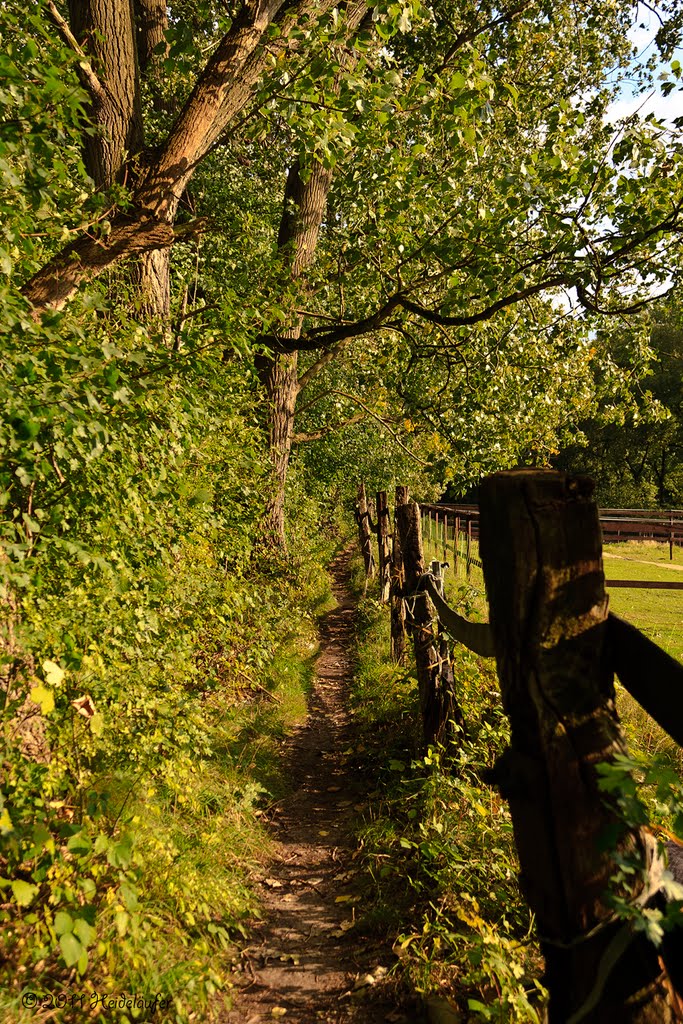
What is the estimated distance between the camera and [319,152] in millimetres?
6734

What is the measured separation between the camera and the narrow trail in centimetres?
360

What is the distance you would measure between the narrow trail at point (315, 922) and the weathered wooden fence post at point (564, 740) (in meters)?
2.21

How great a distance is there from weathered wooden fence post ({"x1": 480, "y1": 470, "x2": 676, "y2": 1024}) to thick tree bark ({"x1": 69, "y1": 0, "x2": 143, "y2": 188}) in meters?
5.53

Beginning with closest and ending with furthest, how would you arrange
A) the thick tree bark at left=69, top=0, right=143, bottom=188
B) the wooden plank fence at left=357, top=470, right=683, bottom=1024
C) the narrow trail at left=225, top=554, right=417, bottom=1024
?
the wooden plank fence at left=357, top=470, right=683, bottom=1024, the narrow trail at left=225, top=554, right=417, bottom=1024, the thick tree bark at left=69, top=0, right=143, bottom=188

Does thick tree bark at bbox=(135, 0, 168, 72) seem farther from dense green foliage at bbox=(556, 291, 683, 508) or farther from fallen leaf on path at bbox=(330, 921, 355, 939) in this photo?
dense green foliage at bbox=(556, 291, 683, 508)

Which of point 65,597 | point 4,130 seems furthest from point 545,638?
point 4,130

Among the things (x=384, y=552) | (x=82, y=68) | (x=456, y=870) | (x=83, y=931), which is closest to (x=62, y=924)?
(x=83, y=931)

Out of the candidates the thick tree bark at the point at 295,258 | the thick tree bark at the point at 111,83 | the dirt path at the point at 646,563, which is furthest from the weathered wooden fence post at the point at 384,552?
the dirt path at the point at 646,563

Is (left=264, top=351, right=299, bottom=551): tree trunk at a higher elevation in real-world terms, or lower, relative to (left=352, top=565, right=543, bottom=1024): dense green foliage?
higher

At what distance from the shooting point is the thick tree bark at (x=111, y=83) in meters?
5.92

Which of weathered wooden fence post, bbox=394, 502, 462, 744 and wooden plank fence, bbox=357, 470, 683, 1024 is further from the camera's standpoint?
weathered wooden fence post, bbox=394, 502, 462, 744

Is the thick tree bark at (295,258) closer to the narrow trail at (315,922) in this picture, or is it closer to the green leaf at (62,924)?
the narrow trail at (315,922)

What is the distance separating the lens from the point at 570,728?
1678 millimetres

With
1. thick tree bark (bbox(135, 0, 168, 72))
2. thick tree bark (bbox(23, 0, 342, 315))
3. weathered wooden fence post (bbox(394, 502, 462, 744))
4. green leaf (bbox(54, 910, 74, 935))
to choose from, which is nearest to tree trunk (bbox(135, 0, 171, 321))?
thick tree bark (bbox(135, 0, 168, 72))
